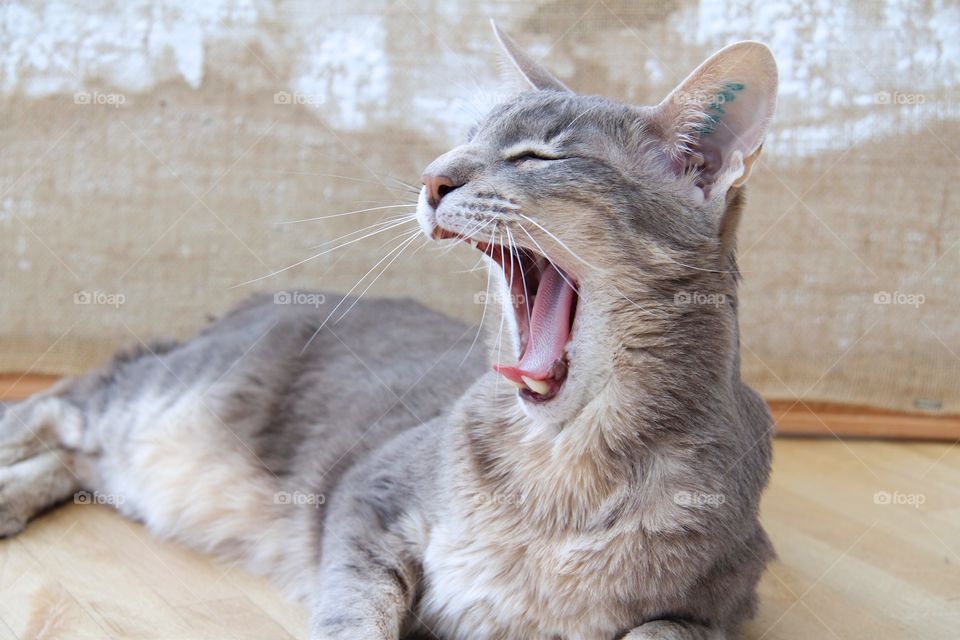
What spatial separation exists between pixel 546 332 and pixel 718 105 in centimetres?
48

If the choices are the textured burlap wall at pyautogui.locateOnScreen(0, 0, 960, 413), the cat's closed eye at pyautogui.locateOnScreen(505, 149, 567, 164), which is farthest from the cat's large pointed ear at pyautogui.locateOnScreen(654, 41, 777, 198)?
the textured burlap wall at pyautogui.locateOnScreen(0, 0, 960, 413)

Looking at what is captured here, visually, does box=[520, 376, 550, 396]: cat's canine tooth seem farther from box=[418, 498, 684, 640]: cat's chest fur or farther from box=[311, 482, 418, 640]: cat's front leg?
box=[311, 482, 418, 640]: cat's front leg

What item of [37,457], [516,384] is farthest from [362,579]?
[37,457]

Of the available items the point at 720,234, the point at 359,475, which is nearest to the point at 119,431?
the point at 359,475

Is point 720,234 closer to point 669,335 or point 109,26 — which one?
point 669,335

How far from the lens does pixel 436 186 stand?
1.49m

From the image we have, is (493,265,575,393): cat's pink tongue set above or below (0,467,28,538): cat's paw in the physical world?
above

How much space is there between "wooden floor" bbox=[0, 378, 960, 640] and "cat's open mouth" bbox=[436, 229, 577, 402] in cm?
73

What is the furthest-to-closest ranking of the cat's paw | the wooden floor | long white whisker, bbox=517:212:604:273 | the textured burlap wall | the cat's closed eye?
the textured burlap wall < the cat's paw < the wooden floor < the cat's closed eye < long white whisker, bbox=517:212:604:273

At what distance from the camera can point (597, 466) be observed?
1.51 m

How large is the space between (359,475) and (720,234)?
895mm

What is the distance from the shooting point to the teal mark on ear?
1.48 metres

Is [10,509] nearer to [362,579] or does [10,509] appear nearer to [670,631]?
[362,579]

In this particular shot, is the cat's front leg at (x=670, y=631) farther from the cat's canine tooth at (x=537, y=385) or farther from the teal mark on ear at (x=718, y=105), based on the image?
the teal mark on ear at (x=718, y=105)
